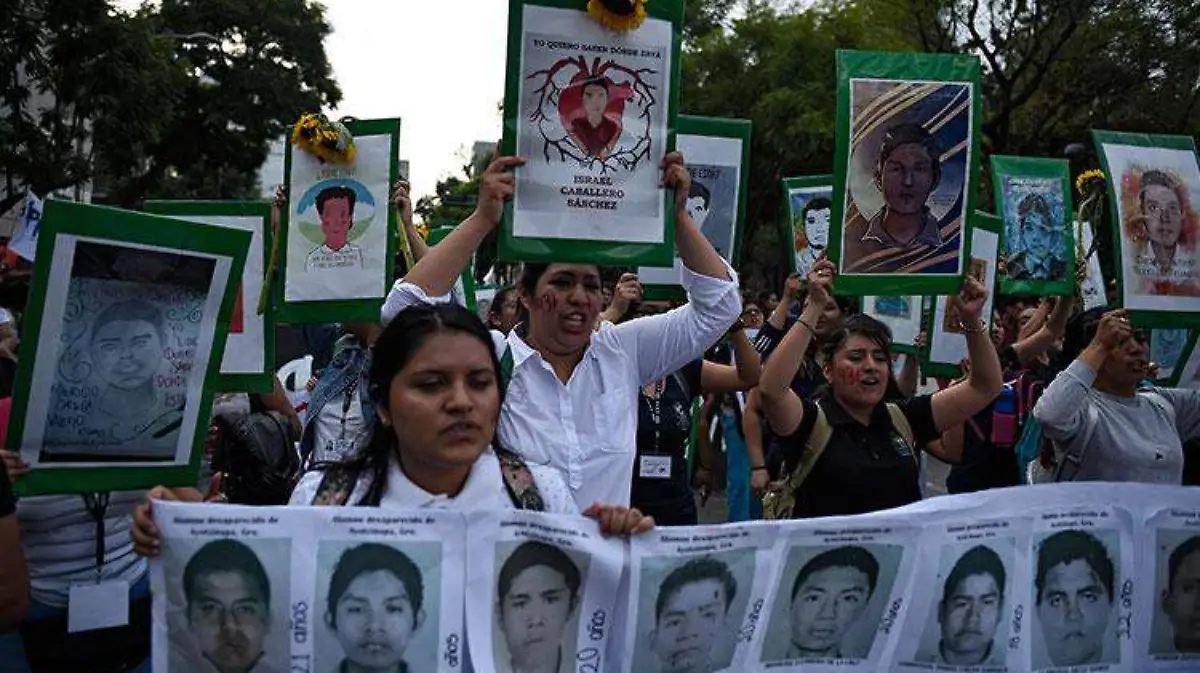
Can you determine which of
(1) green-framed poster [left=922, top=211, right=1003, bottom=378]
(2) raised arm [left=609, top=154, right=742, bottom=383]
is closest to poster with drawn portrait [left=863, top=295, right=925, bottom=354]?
(1) green-framed poster [left=922, top=211, right=1003, bottom=378]

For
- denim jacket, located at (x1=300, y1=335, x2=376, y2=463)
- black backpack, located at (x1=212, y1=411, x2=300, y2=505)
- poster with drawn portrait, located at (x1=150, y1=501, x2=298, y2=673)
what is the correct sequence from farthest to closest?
1. black backpack, located at (x1=212, y1=411, x2=300, y2=505)
2. denim jacket, located at (x1=300, y1=335, x2=376, y2=463)
3. poster with drawn portrait, located at (x1=150, y1=501, x2=298, y2=673)

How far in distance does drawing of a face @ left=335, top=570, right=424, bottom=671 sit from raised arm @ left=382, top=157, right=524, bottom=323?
96cm

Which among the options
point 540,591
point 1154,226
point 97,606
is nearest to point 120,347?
point 97,606

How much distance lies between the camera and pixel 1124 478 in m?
4.22

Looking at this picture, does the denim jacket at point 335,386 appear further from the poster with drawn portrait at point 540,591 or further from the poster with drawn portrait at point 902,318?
the poster with drawn portrait at point 902,318

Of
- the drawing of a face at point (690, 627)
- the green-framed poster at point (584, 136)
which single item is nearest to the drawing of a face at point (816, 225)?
the green-framed poster at point (584, 136)

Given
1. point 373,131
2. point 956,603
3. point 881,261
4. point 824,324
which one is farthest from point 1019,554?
point 824,324

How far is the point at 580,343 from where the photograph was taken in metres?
3.72

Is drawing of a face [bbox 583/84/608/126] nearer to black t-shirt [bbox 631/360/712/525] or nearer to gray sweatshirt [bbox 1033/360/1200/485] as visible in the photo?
black t-shirt [bbox 631/360/712/525]

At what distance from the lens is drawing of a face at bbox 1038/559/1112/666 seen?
321 cm

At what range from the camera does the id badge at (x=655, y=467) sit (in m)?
4.76

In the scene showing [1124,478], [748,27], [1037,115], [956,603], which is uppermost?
[748,27]

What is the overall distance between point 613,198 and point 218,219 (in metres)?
2.10

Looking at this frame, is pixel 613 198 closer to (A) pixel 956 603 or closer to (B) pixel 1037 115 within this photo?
(A) pixel 956 603
